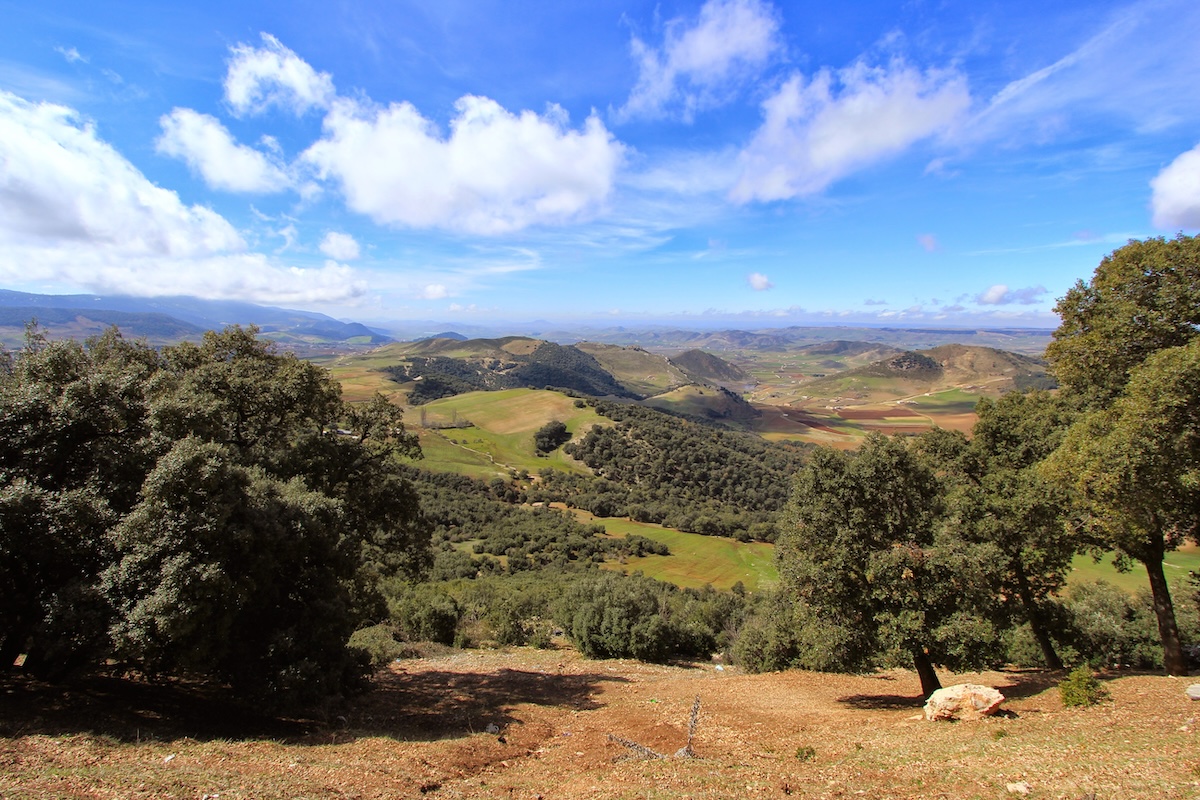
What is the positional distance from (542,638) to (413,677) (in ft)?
39.6

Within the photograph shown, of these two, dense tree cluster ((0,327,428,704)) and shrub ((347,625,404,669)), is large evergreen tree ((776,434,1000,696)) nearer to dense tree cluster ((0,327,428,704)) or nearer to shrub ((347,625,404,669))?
dense tree cluster ((0,327,428,704))

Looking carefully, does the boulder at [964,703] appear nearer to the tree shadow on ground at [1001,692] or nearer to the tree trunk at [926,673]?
the tree shadow on ground at [1001,692]

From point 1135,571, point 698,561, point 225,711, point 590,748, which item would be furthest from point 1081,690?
point 1135,571

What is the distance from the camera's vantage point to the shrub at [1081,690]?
13.0 metres

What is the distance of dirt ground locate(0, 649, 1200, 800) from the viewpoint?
911cm

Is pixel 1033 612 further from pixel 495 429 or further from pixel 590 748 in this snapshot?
pixel 495 429

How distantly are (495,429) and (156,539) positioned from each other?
152565 mm

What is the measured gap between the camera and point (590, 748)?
43.3ft

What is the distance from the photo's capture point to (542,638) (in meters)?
31.7

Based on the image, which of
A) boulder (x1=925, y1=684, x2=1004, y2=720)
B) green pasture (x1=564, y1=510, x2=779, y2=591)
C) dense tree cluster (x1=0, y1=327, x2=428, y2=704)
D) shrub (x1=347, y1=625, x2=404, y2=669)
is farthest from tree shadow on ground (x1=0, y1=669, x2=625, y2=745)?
green pasture (x1=564, y1=510, x2=779, y2=591)

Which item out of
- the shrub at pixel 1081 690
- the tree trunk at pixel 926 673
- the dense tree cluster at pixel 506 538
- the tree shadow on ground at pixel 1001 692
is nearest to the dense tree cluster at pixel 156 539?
the tree shadow on ground at pixel 1001 692

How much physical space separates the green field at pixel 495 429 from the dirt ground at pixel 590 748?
108 meters

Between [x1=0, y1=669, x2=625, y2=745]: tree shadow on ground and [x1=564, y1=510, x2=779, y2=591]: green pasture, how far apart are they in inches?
2182

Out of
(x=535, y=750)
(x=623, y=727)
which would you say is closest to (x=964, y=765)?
(x=623, y=727)
